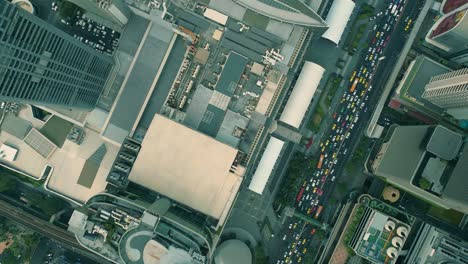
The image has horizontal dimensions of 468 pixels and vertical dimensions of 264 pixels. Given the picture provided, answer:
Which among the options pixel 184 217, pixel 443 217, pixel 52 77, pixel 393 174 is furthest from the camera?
pixel 443 217

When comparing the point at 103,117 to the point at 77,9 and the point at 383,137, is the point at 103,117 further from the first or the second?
the point at 383,137

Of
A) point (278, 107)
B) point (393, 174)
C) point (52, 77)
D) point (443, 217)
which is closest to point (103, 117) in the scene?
point (52, 77)

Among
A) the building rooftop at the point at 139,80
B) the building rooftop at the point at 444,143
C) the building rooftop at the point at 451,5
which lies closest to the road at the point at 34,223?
the building rooftop at the point at 139,80

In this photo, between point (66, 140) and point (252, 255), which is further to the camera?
point (252, 255)

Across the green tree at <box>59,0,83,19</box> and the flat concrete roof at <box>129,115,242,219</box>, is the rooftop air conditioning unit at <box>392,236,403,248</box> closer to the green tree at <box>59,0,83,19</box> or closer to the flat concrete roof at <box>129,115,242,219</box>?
the flat concrete roof at <box>129,115,242,219</box>

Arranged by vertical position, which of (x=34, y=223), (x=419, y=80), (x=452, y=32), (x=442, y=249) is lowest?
(x=34, y=223)

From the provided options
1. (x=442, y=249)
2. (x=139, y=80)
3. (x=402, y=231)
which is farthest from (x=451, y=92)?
(x=139, y=80)

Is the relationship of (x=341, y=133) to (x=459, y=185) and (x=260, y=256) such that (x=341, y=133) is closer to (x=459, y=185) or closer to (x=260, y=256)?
(x=459, y=185)

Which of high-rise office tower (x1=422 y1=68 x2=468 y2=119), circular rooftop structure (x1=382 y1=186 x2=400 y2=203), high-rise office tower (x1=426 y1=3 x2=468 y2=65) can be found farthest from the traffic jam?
high-rise office tower (x1=422 y1=68 x2=468 y2=119)
